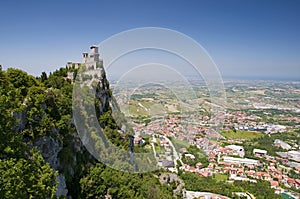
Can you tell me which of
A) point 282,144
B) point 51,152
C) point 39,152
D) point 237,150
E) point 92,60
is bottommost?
point 282,144

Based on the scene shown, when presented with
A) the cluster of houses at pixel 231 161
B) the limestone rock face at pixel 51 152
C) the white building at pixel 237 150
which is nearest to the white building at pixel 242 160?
the cluster of houses at pixel 231 161

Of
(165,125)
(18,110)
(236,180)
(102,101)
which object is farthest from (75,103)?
(236,180)

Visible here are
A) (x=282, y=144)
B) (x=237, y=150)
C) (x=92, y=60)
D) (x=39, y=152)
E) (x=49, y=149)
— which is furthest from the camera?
(x=282, y=144)

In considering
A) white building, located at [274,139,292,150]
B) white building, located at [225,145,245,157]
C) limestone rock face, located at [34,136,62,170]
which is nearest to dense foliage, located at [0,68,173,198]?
limestone rock face, located at [34,136,62,170]

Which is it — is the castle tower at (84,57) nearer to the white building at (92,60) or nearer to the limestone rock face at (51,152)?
the white building at (92,60)

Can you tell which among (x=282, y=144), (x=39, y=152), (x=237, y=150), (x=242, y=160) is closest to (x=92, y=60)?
(x=39, y=152)

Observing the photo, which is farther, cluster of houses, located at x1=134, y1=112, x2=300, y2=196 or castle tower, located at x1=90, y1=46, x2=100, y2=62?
cluster of houses, located at x1=134, y1=112, x2=300, y2=196

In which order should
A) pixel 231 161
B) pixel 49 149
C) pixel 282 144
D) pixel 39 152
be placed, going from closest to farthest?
pixel 39 152 → pixel 49 149 → pixel 231 161 → pixel 282 144

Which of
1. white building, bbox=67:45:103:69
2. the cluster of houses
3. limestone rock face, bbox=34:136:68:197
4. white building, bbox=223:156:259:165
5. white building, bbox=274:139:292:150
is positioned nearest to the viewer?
limestone rock face, bbox=34:136:68:197

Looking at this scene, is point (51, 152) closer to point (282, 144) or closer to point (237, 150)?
point (237, 150)

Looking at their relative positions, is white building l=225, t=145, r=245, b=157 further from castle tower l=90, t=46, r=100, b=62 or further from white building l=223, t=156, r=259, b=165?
castle tower l=90, t=46, r=100, b=62

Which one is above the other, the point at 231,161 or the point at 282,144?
the point at 231,161
